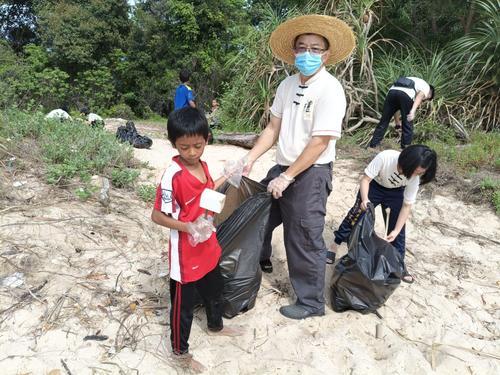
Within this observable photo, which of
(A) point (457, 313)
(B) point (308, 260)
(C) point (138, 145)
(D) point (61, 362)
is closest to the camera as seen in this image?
(D) point (61, 362)

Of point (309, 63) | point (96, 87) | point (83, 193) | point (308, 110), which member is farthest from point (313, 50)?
point (96, 87)

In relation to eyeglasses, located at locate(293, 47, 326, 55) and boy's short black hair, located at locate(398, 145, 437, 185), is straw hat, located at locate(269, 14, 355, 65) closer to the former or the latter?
eyeglasses, located at locate(293, 47, 326, 55)

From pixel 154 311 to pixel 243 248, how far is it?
66cm

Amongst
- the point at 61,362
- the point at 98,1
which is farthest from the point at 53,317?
the point at 98,1

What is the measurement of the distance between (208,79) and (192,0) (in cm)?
268

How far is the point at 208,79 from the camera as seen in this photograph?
47.4 ft

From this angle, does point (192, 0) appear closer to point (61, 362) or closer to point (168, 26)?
point (168, 26)

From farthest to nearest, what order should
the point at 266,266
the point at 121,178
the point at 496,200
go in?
the point at 496,200
the point at 121,178
the point at 266,266

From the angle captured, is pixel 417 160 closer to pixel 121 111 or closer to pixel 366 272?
pixel 366 272

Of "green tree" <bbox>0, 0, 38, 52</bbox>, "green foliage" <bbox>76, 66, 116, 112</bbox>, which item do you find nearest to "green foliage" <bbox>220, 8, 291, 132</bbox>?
"green foliage" <bbox>76, 66, 116, 112</bbox>

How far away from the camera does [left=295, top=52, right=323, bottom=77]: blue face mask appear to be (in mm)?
2027

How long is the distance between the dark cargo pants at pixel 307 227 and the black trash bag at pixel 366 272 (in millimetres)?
146

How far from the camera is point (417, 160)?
2260 mm

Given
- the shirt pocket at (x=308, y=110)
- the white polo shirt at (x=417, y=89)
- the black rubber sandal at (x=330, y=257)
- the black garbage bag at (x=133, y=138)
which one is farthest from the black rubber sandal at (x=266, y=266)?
the white polo shirt at (x=417, y=89)
